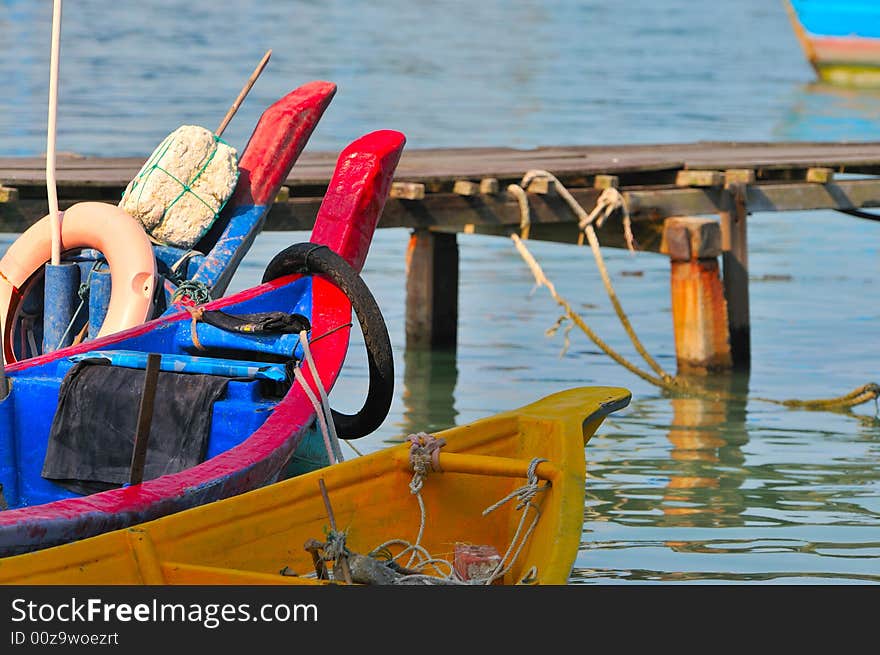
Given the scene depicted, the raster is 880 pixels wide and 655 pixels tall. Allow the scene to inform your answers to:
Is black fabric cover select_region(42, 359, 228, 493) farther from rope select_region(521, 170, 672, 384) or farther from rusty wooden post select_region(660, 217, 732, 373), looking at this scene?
rusty wooden post select_region(660, 217, 732, 373)

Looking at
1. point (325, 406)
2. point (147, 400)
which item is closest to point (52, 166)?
point (325, 406)

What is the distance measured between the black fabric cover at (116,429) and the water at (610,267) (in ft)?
6.66

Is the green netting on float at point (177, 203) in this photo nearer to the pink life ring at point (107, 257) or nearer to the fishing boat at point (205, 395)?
the pink life ring at point (107, 257)

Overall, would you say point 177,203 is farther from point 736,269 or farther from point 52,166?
point 736,269

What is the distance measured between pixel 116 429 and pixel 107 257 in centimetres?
143

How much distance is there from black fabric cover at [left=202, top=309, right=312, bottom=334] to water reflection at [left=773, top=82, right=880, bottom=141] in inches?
938

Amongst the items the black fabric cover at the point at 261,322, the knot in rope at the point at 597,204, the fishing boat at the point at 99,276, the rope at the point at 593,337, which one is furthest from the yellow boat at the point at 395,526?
the knot in rope at the point at 597,204

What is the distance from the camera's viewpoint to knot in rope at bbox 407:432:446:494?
5930 mm

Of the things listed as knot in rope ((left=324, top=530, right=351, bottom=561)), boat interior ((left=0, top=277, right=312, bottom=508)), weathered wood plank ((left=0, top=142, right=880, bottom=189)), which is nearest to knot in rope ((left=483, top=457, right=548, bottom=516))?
knot in rope ((left=324, top=530, right=351, bottom=561))

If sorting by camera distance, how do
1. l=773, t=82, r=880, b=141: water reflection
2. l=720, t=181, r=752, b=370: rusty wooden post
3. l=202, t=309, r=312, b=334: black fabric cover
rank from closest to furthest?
l=202, t=309, r=312, b=334: black fabric cover < l=720, t=181, r=752, b=370: rusty wooden post < l=773, t=82, r=880, b=141: water reflection

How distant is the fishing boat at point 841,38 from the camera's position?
4522cm

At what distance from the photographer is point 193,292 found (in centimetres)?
737

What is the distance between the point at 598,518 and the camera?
830 centimetres
